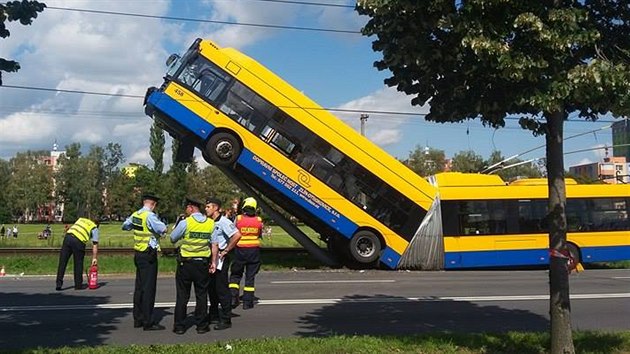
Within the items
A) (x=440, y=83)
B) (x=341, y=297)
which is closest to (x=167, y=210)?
(x=341, y=297)

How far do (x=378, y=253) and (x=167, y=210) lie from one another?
64650mm

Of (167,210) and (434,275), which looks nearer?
(434,275)

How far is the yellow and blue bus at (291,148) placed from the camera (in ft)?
53.3

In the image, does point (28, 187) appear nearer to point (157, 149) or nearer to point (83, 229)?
point (157, 149)

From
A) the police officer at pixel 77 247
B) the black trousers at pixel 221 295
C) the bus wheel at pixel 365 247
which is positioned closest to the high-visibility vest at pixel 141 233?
the black trousers at pixel 221 295

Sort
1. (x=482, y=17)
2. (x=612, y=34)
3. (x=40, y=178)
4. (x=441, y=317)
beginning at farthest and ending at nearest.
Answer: (x=40, y=178)
(x=441, y=317)
(x=612, y=34)
(x=482, y=17)

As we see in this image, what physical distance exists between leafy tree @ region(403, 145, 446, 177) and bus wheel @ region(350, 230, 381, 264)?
5994 centimetres


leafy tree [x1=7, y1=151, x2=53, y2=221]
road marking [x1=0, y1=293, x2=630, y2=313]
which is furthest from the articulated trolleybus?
leafy tree [x1=7, y1=151, x2=53, y2=221]

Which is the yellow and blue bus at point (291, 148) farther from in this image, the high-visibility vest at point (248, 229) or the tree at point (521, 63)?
the tree at point (521, 63)

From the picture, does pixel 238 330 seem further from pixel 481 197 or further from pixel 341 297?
pixel 481 197

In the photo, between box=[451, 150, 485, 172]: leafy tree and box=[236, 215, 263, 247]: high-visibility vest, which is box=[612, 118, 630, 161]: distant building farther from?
box=[451, 150, 485, 172]: leafy tree

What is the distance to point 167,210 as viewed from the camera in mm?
77938

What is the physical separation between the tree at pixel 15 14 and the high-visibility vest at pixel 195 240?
320cm

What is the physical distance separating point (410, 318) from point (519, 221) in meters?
10.2
